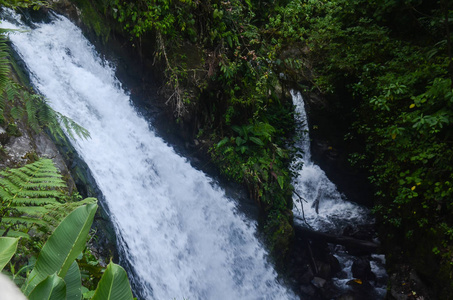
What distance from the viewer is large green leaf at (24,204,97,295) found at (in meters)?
1.36

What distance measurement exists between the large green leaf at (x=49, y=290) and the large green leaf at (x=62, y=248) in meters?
0.20

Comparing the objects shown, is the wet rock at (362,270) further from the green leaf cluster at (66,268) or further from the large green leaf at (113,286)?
the large green leaf at (113,286)

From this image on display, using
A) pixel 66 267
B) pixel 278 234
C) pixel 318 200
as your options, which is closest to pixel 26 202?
pixel 66 267

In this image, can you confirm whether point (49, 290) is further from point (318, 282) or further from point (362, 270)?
point (362, 270)

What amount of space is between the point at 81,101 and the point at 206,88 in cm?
250

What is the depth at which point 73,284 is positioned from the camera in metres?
1.40

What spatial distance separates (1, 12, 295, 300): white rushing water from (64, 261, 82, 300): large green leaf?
10.2ft

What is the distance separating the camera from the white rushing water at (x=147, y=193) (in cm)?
489

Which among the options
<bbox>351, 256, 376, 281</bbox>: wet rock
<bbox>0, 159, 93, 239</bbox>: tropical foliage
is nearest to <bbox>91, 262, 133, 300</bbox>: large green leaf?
<bbox>0, 159, 93, 239</bbox>: tropical foliage

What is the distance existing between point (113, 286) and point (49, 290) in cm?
21

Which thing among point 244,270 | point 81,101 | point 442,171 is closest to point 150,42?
point 81,101

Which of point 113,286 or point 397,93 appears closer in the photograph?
point 113,286

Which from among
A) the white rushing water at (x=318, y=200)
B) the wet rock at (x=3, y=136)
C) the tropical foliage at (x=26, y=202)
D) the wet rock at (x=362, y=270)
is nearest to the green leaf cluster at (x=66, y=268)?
the tropical foliage at (x=26, y=202)

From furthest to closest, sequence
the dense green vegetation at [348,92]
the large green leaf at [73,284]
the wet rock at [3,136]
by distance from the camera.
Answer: the dense green vegetation at [348,92], the wet rock at [3,136], the large green leaf at [73,284]
